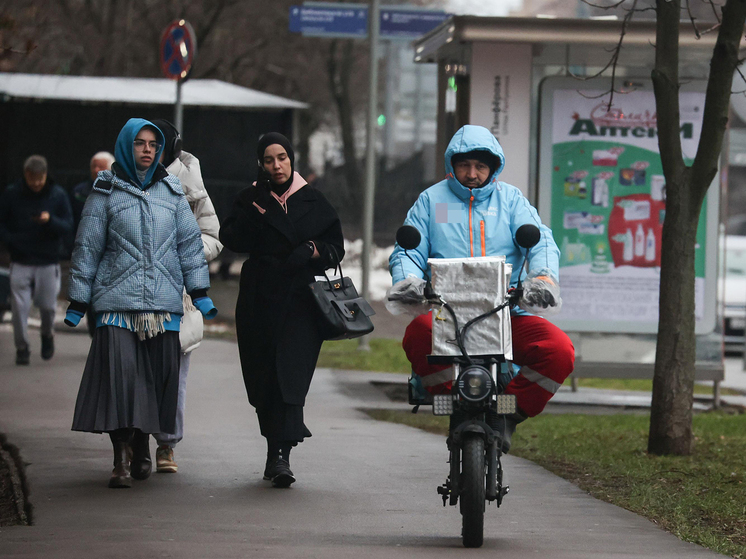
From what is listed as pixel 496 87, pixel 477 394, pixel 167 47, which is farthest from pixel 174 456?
pixel 167 47

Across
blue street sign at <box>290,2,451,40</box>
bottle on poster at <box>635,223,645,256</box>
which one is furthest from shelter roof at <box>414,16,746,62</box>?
blue street sign at <box>290,2,451,40</box>

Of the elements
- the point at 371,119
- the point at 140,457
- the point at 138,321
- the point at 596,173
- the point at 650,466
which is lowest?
the point at 650,466

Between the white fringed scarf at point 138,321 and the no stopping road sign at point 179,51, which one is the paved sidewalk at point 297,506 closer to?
the white fringed scarf at point 138,321

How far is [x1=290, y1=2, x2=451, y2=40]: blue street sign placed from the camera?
14445 millimetres

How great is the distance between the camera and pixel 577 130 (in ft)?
37.1

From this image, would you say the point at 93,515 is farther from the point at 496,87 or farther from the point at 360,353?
the point at 360,353

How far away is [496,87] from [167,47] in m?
3.96

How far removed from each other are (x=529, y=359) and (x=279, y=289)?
169cm

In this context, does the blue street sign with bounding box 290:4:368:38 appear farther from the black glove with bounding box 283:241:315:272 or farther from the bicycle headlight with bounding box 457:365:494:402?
the bicycle headlight with bounding box 457:365:494:402

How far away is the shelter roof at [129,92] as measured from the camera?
21938 mm

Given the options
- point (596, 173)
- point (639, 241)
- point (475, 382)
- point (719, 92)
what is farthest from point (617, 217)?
point (475, 382)

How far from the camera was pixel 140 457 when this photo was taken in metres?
7.07

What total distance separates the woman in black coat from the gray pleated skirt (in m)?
0.49

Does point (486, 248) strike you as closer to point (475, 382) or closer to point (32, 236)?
point (475, 382)
